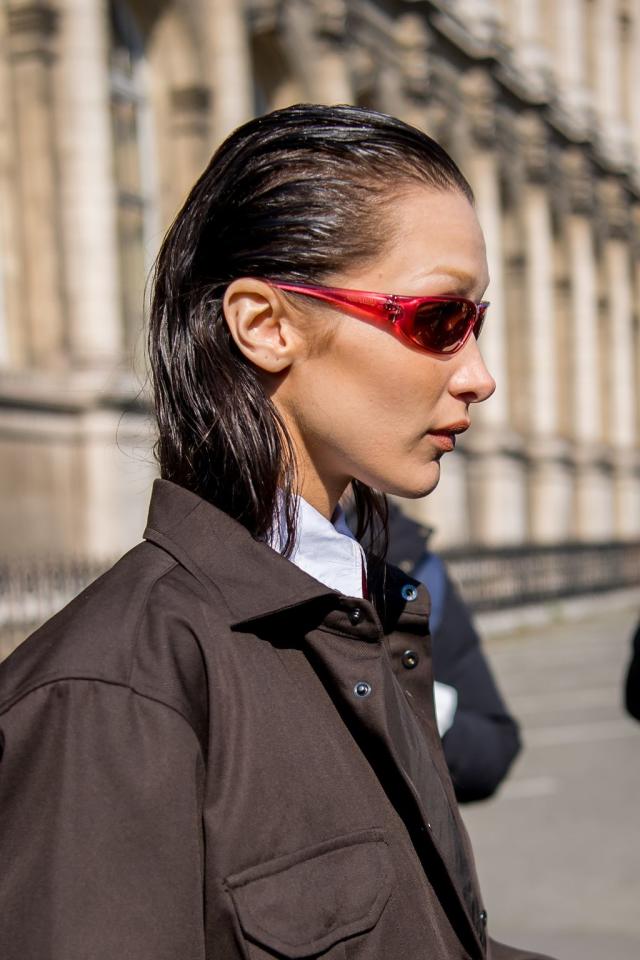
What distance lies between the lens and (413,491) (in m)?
1.72

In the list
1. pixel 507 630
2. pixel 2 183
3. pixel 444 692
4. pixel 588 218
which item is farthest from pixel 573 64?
pixel 444 692

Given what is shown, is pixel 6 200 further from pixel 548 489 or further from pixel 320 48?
pixel 548 489

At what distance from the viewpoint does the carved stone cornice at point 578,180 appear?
3891cm

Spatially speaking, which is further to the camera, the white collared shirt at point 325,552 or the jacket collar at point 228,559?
the white collared shirt at point 325,552

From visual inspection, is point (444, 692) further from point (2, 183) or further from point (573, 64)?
point (573, 64)

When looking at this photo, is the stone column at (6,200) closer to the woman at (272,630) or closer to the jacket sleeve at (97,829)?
the woman at (272,630)

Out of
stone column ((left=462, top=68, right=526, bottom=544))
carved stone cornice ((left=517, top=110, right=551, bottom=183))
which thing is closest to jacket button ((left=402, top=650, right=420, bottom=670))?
stone column ((left=462, top=68, right=526, bottom=544))

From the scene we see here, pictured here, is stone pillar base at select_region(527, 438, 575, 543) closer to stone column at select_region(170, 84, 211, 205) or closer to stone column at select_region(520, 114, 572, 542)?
stone column at select_region(520, 114, 572, 542)

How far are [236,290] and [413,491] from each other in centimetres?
32

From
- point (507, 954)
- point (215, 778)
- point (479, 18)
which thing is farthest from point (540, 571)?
point (215, 778)

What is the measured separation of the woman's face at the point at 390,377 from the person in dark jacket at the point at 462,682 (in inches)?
78.8

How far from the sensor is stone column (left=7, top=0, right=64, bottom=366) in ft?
54.7

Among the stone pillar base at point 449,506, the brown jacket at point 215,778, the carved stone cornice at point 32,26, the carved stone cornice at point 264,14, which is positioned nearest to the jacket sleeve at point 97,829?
the brown jacket at point 215,778

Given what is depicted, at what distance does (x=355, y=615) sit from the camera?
158 cm
